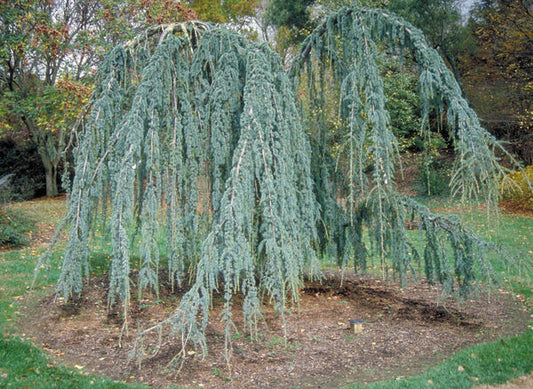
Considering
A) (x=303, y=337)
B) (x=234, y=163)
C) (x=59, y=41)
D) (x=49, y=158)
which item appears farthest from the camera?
(x=49, y=158)

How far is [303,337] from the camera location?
4.79 m

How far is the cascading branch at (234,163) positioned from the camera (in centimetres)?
393

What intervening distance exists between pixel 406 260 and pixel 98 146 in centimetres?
344

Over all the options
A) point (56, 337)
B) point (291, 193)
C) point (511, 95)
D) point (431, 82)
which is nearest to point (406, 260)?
point (291, 193)

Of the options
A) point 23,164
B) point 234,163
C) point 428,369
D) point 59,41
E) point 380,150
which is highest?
point 59,41

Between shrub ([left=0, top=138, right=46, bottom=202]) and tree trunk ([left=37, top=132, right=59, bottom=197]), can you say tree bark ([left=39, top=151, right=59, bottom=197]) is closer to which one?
tree trunk ([left=37, top=132, right=59, bottom=197])

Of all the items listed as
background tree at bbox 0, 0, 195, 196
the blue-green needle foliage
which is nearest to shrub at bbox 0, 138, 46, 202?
background tree at bbox 0, 0, 195, 196

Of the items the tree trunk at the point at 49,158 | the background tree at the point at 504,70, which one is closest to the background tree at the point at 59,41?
the tree trunk at the point at 49,158

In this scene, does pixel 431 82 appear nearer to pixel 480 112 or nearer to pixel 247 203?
pixel 247 203

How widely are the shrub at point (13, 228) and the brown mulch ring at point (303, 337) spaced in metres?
4.41

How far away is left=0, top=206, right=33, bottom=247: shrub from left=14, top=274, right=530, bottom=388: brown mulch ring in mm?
4408

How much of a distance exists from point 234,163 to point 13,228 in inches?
315

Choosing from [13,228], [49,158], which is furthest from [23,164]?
[13,228]

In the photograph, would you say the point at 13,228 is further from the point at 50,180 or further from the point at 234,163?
Answer: the point at 50,180
